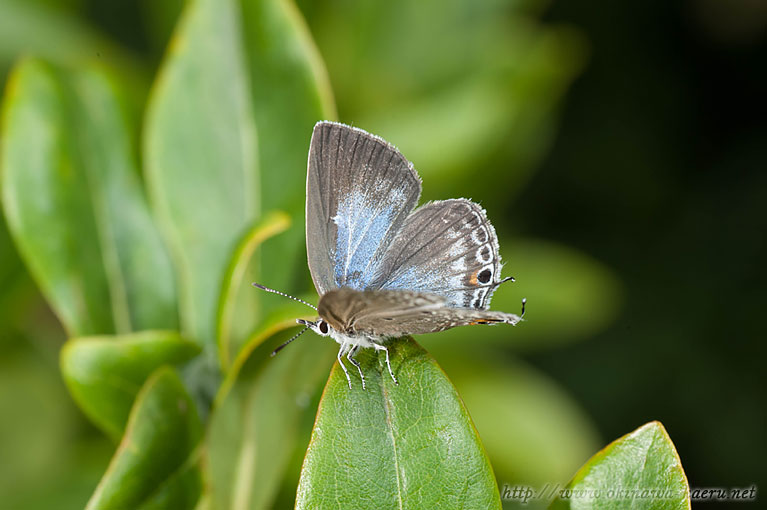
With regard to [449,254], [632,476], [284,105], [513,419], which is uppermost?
[284,105]

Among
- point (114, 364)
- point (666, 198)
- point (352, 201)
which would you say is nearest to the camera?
point (114, 364)

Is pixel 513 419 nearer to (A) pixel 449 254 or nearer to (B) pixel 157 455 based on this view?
(A) pixel 449 254

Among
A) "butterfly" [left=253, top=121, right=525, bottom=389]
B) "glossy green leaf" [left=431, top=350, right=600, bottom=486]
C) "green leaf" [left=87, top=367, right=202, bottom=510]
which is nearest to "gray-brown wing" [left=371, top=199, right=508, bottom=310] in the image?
"butterfly" [left=253, top=121, right=525, bottom=389]

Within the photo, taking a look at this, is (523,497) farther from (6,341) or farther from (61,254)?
(6,341)

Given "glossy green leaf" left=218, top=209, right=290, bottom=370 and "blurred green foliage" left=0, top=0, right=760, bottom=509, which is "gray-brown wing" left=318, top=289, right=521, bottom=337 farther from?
"glossy green leaf" left=218, top=209, right=290, bottom=370

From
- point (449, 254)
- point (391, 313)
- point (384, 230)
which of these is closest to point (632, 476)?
point (391, 313)

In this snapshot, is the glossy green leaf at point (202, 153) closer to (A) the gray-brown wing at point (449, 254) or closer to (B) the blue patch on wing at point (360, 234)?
(B) the blue patch on wing at point (360, 234)

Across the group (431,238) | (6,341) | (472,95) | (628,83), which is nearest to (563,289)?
(472,95)
